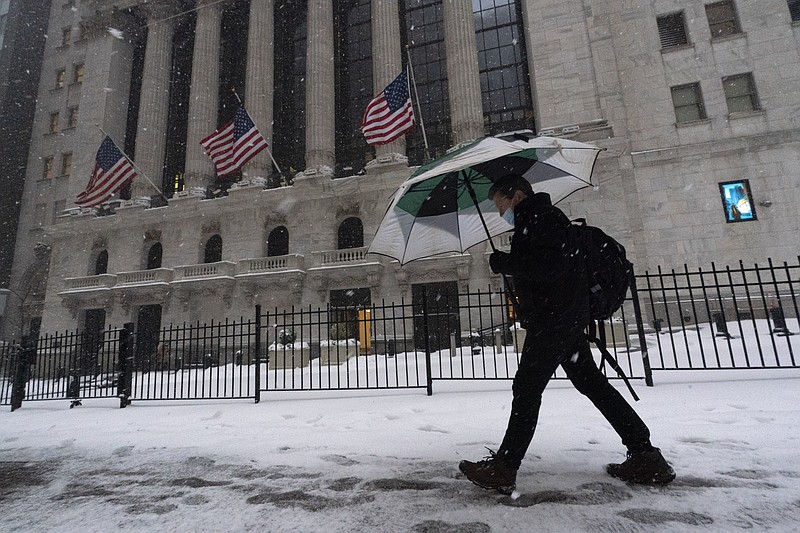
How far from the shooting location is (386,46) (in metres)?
25.2

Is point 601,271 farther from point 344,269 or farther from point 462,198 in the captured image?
point 344,269

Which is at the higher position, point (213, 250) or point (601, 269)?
point (213, 250)

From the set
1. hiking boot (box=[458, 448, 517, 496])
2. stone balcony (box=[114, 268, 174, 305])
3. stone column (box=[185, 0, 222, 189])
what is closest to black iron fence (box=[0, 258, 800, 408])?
hiking boot (box=[458, 448, 517, 496])

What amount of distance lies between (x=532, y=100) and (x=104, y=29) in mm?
35289

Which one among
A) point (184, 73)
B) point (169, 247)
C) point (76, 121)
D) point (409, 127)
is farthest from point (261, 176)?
point (76, 121)

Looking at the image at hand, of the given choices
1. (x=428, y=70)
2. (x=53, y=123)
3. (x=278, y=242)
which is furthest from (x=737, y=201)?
(x=53, y=123)

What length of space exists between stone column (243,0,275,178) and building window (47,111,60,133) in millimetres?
20533

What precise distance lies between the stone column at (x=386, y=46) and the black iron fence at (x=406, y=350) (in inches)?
531

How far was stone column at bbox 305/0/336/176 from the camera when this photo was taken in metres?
25.1

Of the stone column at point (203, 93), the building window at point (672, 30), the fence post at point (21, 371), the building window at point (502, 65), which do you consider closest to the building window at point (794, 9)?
the building window at point (672, 30)

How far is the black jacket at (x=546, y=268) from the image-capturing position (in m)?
2.53

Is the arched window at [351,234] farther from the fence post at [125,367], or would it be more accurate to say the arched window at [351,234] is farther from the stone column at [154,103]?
the fence post at [125,367]

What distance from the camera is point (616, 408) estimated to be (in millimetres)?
2723

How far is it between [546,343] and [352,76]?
103ft
